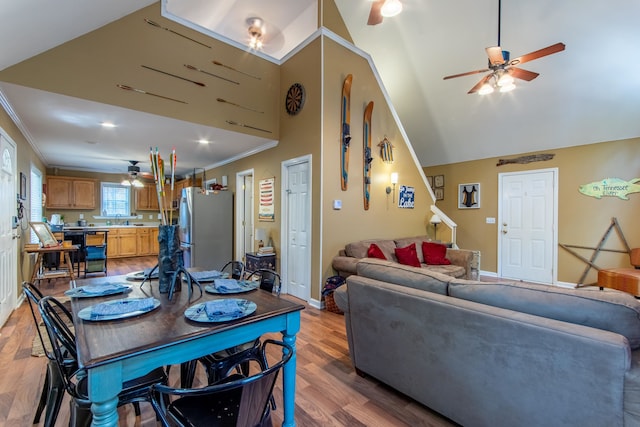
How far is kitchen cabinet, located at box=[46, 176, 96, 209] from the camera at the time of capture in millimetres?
6949

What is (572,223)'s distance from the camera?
16.6 ft

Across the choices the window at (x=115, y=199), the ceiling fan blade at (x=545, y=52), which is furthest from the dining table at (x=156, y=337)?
the window at (x=115, y=199)

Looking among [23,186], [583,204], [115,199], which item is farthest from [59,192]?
[583,204]

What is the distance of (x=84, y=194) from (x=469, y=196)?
927cm

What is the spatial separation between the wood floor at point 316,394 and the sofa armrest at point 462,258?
2.66 m

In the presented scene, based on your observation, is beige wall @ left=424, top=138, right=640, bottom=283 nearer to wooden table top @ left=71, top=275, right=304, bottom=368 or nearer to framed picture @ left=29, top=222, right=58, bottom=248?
wooden table top @ left=71, top=275, right=304, bottom=368

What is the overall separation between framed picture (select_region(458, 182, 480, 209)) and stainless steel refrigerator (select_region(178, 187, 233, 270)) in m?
4.98

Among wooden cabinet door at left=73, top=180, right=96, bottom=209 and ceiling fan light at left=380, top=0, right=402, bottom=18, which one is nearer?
ceiling fan light at left=380, top=0, right=402, bottom=18

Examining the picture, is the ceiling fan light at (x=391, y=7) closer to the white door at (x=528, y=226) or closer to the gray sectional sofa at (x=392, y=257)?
the gray sectional sofa at (x=392, y=257)

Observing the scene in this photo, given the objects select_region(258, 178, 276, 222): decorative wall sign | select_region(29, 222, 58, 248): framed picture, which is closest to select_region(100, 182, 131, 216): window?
select_region(29, 222, 58, 248): framed picture

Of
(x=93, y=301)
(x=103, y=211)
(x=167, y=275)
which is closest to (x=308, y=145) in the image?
(x=167, y=275)

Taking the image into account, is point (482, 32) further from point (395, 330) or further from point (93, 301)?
point (93, 301)

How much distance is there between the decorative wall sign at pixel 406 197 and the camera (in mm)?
5180

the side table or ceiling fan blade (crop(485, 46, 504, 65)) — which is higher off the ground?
ceiling fan blade (crop(485, 46, 504, 65))
